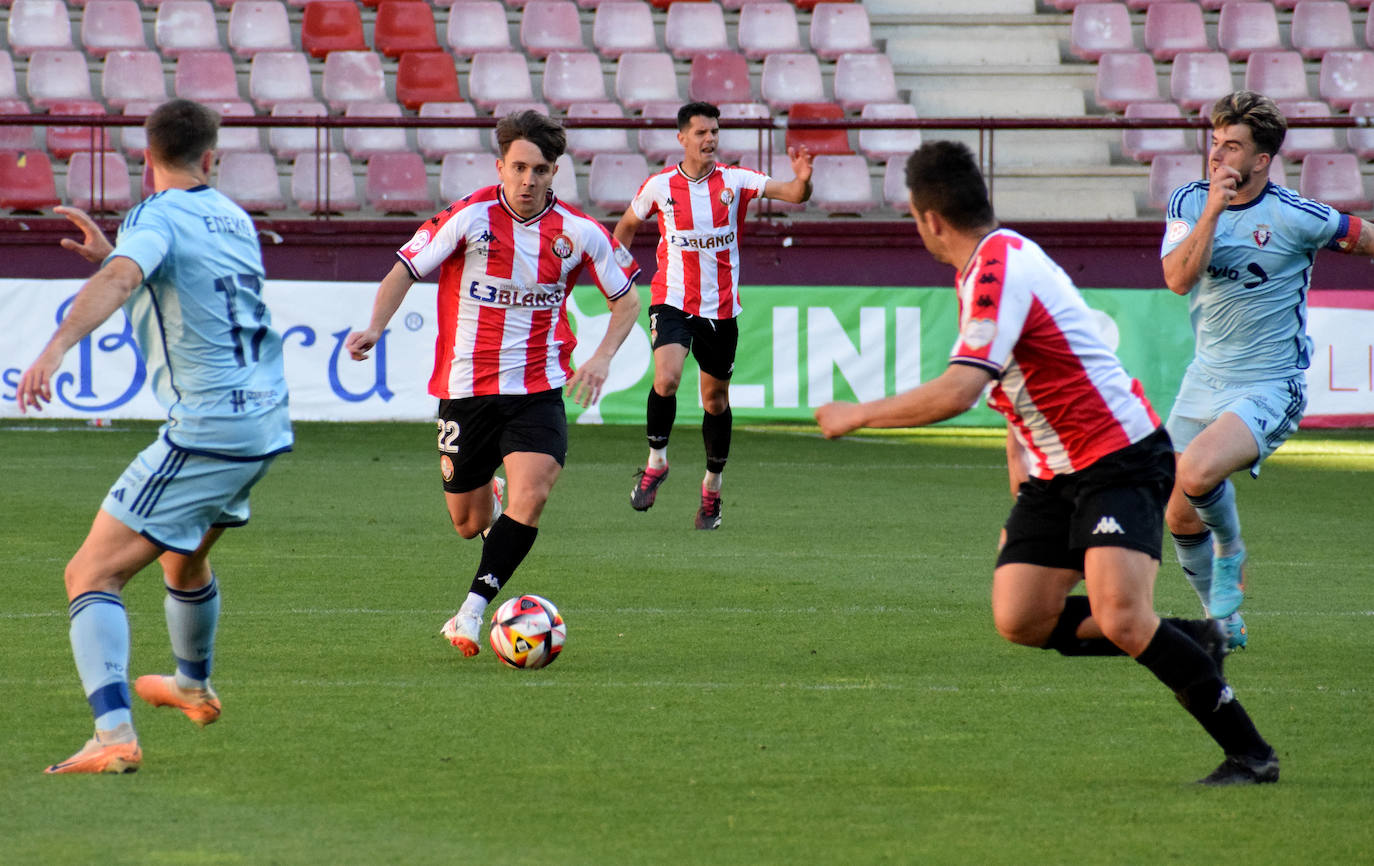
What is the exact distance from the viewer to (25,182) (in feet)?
56.9

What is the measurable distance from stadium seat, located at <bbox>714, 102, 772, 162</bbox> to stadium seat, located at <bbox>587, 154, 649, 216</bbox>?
832 mm

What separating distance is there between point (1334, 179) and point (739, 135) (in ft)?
20.2

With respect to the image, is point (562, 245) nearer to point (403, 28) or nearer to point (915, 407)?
point (915, 407)

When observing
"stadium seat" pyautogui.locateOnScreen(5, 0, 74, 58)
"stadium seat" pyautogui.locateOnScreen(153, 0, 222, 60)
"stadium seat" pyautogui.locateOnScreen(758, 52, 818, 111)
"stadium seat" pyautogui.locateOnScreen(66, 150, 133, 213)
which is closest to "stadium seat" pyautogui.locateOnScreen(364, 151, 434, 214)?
"stadium seat" pyautogui.locateOnScreen(66, 150, 133, 213)

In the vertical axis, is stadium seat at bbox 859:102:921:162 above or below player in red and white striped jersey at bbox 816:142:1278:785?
above

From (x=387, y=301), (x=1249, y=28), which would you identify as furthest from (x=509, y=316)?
(x=1249, y=28)

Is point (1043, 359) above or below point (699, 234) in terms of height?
below

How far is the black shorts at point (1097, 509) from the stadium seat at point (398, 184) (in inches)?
534

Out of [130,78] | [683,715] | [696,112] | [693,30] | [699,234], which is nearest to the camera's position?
[683,715]

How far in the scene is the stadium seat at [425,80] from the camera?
19.3m

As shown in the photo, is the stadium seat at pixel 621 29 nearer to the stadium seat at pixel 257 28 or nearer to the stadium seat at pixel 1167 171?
the stadium seat at pixel 257 28

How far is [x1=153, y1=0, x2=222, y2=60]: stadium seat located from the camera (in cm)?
1931

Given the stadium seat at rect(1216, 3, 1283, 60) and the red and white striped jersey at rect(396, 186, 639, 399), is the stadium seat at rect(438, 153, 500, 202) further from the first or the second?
the red and white striped jersey at rect(396, 186, 639, 399)

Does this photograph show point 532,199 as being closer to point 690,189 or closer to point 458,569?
point 458,569
